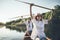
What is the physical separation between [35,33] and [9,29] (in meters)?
0.37

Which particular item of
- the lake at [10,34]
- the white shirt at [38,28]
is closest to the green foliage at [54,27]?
the white shirt at [38,28]

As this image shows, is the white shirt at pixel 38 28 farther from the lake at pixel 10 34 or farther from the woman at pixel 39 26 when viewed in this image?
the lake at pixel 10 34

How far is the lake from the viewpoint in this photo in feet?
9.57

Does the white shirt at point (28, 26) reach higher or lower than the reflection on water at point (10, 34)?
higher

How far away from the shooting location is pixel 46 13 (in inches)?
113

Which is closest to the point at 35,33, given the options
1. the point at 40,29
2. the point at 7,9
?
the point at 40,29

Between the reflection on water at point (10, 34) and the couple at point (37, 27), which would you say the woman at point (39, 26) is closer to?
the couple at point (37, 27)

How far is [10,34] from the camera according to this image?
2932 mm

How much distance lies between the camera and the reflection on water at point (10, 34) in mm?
2918

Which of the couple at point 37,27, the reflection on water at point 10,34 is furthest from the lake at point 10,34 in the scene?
the couple at point 37,27

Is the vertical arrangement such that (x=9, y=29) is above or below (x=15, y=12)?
below

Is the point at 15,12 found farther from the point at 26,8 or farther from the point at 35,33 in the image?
the point at 35,33

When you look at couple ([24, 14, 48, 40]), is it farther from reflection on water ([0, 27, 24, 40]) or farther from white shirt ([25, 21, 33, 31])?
reflection on water ([0, 27, 24, 40])

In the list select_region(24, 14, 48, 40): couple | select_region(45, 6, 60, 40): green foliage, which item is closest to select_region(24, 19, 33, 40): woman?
select_region(24, 14, 48, 40): couple
